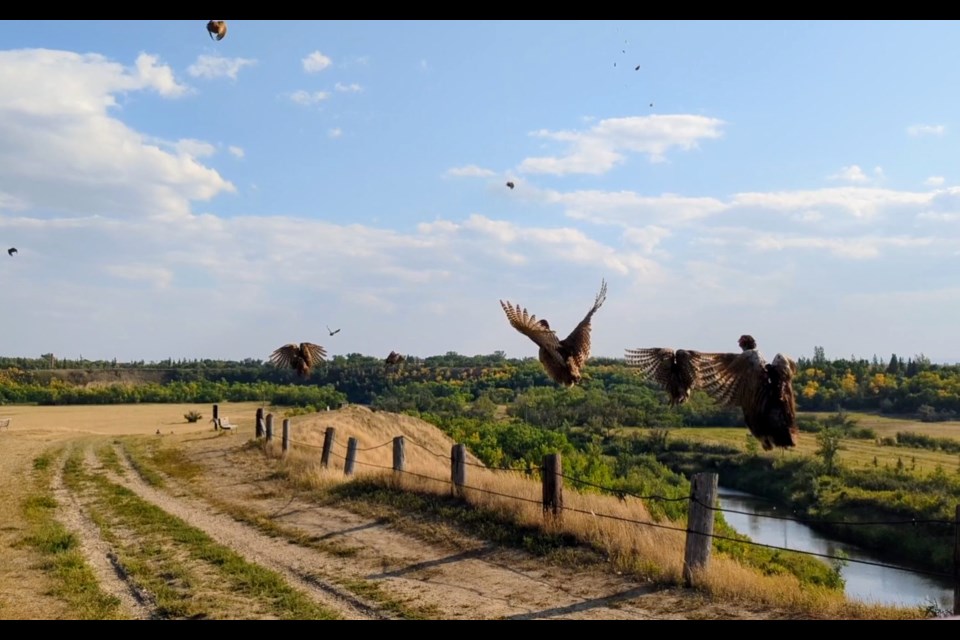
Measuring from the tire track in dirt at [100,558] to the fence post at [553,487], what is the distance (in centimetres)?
633

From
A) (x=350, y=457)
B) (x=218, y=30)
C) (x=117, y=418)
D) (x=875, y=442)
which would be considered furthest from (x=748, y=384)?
(x=875, y=442)

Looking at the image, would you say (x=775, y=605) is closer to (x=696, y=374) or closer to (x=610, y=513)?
(x=610, y=513)

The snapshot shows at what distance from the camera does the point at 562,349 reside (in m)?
6.05

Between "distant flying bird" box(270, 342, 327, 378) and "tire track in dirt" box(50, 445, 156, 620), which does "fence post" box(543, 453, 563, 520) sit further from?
"tire track in dirt" box(50, 445, 156, 620)

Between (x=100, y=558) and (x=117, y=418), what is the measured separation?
42980 mm

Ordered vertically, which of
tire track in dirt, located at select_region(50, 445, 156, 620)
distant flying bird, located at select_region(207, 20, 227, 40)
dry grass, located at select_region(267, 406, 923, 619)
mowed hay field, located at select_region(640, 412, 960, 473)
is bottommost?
mowed hay field, located at select_region(640, 412, 960, 473)

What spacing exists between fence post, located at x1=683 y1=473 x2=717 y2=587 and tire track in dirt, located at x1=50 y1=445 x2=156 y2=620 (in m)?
6.91

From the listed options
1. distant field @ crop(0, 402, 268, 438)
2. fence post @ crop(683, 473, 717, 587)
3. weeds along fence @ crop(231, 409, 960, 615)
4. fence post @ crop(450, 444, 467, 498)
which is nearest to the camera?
weeds along fence @ crop(231, 409, 960, 615)

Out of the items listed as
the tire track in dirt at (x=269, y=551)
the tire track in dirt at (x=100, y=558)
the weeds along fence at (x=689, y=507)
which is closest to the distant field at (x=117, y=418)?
the tire track in dirt at (x=269, y=551)

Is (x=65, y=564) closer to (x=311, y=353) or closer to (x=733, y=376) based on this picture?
(x=311, y=353)

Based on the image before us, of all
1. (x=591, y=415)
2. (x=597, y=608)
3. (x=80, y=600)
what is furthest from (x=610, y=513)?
(x=591, y=415)

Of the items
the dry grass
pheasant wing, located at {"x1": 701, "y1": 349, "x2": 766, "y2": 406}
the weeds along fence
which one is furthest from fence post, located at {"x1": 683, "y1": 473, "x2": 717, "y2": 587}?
pheasant wing, located at {"x1": 701, "y1": 349, "x2": 766, "y2": 406}

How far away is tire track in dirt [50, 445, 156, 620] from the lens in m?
9.70
